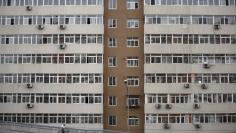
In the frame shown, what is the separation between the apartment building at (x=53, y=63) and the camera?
40.7 meters

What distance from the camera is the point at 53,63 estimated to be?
41062 millimetres

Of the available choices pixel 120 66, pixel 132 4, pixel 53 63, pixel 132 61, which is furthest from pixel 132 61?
pixel 53 63

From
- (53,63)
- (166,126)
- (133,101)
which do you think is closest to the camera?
(166,126)

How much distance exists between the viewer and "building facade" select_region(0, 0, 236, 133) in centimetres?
4072

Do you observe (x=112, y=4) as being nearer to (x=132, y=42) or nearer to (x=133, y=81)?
(x=132, y=42)

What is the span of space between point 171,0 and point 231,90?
9.09m

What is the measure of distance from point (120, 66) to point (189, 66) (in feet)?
19.0

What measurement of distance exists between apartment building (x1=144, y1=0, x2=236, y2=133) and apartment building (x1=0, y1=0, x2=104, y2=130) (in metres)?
4.44

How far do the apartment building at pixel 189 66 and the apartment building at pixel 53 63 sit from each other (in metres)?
4.44

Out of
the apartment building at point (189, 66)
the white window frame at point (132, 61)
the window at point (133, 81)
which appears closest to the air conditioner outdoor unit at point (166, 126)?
the apartment building at point (189, 66)

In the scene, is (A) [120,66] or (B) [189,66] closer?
(B) [189,66]

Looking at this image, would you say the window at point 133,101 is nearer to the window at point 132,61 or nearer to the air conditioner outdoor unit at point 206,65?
the window at point 132,61

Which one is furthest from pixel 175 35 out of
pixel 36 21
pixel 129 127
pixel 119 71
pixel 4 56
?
pixel 4 56

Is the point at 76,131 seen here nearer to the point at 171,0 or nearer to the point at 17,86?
the point at 17,86
